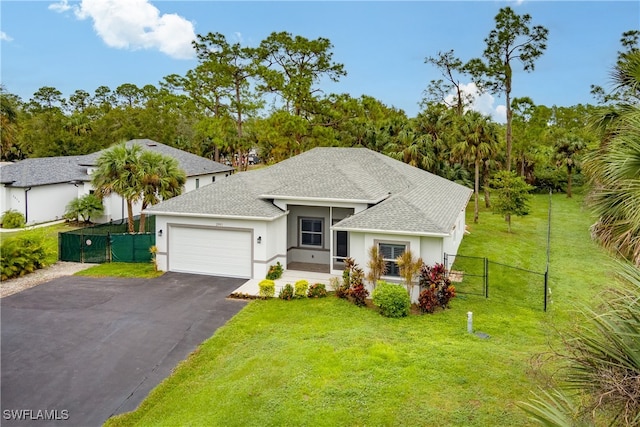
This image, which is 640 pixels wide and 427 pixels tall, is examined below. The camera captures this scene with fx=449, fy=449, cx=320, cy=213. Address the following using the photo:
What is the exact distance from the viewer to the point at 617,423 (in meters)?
3.76

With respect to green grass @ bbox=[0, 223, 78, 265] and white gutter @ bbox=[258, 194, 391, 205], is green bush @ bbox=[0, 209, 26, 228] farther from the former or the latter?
white gutter @ bbox=[258, 194, 391, 205]

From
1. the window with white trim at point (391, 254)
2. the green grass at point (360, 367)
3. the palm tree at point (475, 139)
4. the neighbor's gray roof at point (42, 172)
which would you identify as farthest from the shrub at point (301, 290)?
the neighbor's gray roof at point (42, 172)

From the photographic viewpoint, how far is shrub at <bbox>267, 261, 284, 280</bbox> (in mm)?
17688

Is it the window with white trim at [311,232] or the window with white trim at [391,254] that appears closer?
the window with white trim at [391,254]

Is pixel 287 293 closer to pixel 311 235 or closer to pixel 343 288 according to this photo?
pixel 343 288

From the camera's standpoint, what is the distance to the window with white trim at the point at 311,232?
787 inches

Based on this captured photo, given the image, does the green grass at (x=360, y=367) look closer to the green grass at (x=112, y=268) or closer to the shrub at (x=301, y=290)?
the shrub at (x=301, y=290)

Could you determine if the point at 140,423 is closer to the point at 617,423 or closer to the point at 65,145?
the point at 617,423

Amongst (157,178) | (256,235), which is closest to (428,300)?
(256,235)

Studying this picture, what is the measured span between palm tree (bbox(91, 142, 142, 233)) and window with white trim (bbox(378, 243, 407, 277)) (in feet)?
42.2

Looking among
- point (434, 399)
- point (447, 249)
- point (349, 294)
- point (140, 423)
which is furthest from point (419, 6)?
point (140, 423)

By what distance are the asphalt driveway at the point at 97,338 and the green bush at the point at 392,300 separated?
461cm

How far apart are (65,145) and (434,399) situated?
1982 inches

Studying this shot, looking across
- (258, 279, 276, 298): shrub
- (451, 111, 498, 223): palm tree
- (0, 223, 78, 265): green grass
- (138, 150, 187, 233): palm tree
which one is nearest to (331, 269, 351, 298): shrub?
(258, 279, 276, 298): shrub
